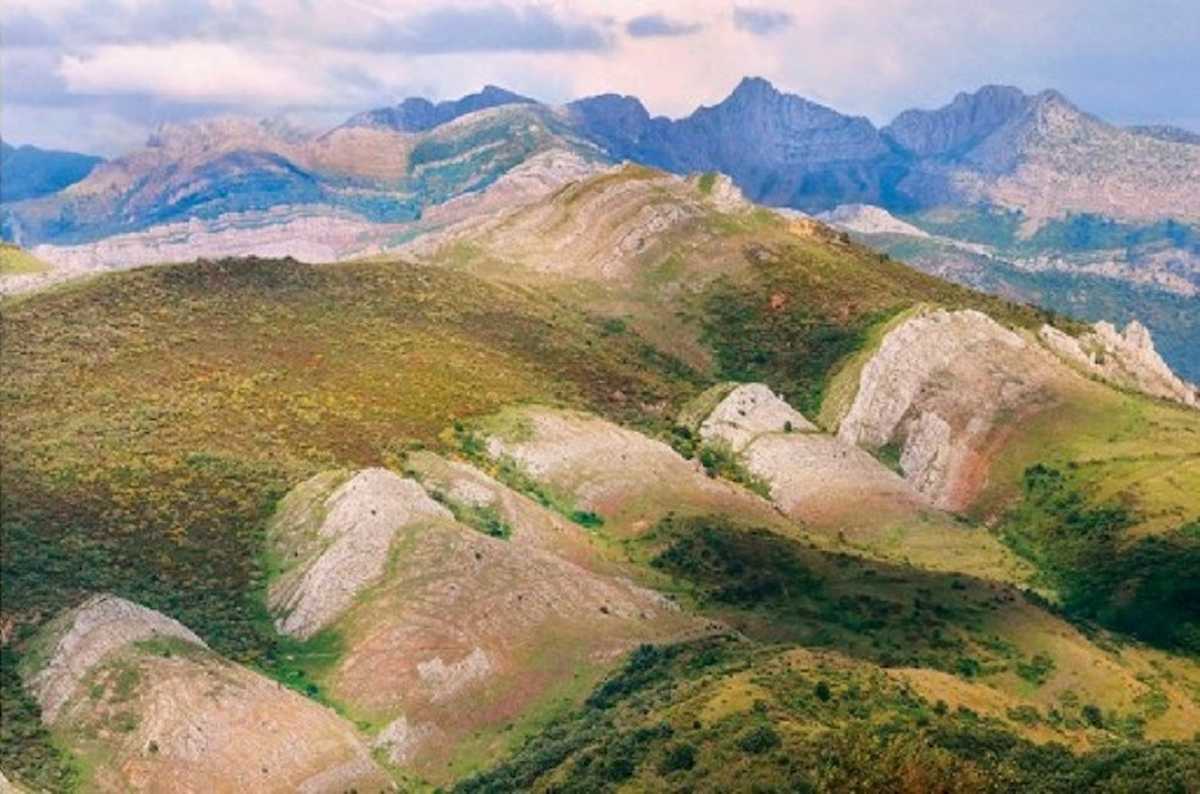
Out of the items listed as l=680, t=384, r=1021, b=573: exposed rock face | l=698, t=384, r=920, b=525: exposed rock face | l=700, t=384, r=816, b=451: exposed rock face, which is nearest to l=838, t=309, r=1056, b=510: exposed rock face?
l=680, t=384, r=1021, b=573: exposed rock face

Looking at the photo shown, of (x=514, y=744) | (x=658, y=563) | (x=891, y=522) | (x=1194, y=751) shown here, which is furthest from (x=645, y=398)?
(x=1194, y=751)

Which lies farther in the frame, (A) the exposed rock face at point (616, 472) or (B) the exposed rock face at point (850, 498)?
(B) the exposed rock face at point (850, 498)

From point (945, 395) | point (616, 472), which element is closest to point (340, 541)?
point (616, 472)

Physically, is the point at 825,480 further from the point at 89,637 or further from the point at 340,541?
the point at 89,637

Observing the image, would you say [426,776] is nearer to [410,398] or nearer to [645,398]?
[410,398]

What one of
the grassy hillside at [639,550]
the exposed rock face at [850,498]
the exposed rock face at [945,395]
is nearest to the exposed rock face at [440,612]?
the grassy hillside at [639,550]

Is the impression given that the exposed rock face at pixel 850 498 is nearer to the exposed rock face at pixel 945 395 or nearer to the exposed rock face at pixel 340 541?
the exposed rock face at pixel 945 395
